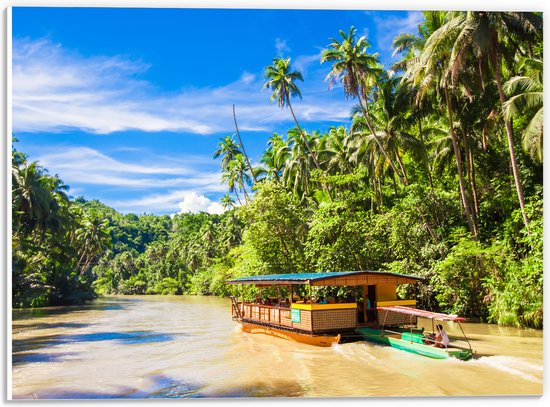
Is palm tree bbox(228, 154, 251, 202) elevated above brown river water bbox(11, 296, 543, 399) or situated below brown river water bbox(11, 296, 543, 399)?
above

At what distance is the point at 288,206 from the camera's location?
895 inches

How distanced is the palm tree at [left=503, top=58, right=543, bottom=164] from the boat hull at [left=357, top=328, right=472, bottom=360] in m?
3.98

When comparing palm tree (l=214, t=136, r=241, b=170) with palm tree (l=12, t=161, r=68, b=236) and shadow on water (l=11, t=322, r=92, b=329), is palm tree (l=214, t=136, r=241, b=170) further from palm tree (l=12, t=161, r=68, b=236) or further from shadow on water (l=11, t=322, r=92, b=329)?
shadow on water (l=11, t=322, r=92, b=329)

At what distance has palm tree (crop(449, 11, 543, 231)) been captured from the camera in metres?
9.92

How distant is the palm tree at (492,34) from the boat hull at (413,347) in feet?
18.6

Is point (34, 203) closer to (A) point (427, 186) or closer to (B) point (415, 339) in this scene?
(A) point (427, 186)

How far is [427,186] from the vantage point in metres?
20.6

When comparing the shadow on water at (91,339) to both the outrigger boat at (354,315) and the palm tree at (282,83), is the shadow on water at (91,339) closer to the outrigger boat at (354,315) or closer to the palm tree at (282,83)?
the outrigger boat at (354,315)

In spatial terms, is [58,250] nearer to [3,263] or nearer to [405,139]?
[405,139]

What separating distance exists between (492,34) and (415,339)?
24.1ft

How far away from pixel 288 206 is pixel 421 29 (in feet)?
32.1

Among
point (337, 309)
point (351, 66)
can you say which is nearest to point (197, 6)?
point (337, 309)

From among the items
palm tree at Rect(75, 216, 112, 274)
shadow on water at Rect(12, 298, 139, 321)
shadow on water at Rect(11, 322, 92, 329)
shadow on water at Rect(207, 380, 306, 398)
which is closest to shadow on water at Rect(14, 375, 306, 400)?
shadow on water at Rect(207, 380, 306, 398)

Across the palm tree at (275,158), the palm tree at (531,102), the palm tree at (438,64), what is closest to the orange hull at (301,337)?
the palm tree at (531,102)
